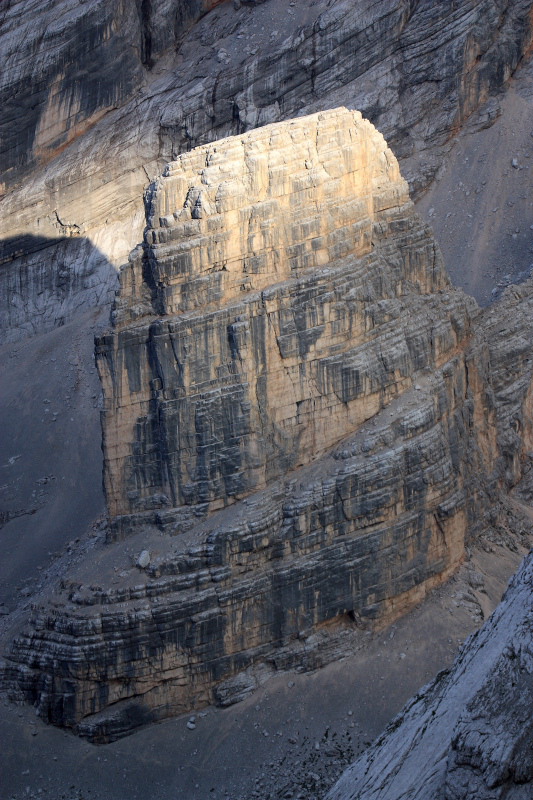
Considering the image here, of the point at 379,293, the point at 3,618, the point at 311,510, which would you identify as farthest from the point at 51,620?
the point at 379,293

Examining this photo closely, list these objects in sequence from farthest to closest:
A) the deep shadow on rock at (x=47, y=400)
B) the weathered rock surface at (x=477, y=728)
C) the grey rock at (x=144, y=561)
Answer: the deep shadow on rock at (x=47, y=400)
the grey rock at (x=144, y=561)
the weathered rock surface at (x=477, y=728)

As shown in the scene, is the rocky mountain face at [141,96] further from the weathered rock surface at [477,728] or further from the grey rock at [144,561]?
the weathered rock surface at [477,728]

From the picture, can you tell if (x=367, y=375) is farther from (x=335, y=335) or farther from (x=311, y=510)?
(x=311, y=510)

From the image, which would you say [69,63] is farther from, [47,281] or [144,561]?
[144,561]

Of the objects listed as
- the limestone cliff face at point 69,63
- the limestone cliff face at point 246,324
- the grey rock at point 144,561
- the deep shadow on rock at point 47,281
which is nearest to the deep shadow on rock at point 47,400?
the deep shadow on rock at point 47,281

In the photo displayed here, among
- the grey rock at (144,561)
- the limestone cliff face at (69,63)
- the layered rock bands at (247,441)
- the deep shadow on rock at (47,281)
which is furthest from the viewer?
the limestone cliff face at (69,63)

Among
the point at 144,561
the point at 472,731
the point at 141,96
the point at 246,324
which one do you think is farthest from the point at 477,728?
the point at 141,96

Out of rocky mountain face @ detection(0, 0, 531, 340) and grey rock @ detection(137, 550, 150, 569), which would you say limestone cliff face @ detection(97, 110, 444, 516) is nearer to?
grey rock @ detection(137, 550, 150, 569)
